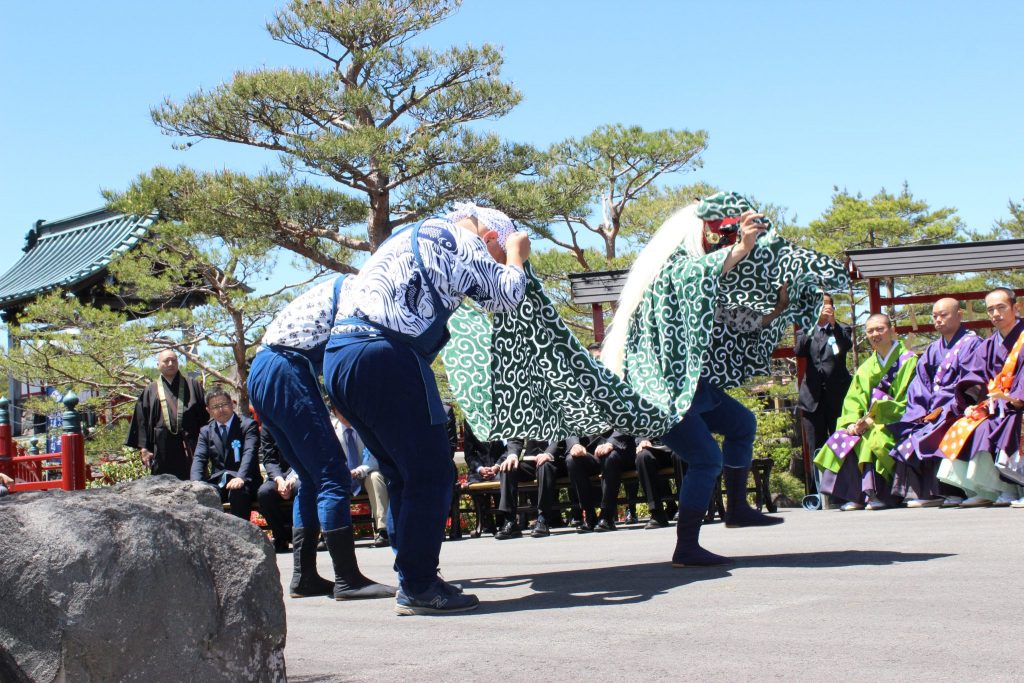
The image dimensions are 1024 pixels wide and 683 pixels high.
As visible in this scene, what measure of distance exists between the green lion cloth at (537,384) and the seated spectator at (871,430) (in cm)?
436

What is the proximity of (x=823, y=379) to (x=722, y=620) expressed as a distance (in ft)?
22.1

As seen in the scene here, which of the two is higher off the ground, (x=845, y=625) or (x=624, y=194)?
(x=624, y=194)

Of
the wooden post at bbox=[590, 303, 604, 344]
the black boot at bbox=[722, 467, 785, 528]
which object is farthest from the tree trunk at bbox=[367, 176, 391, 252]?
the black boot at bbox=[722, 467, 785, 528]

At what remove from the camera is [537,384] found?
552 cm

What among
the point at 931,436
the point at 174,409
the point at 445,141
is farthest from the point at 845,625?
the point at 445,141

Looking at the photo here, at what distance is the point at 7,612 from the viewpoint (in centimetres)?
253

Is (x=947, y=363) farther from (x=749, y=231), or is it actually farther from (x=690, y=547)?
(x=690, y=547)

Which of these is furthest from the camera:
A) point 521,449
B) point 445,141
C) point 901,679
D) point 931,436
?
point 445,141

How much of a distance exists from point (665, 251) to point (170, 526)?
3.56 m

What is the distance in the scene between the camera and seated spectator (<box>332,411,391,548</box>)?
9.87 meters

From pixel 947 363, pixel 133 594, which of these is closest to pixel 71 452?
pixel 947 363

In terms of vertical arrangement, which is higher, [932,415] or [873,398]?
[873,398]

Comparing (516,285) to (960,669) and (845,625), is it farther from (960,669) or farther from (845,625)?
(960,669)

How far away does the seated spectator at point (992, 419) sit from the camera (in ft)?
27.4
